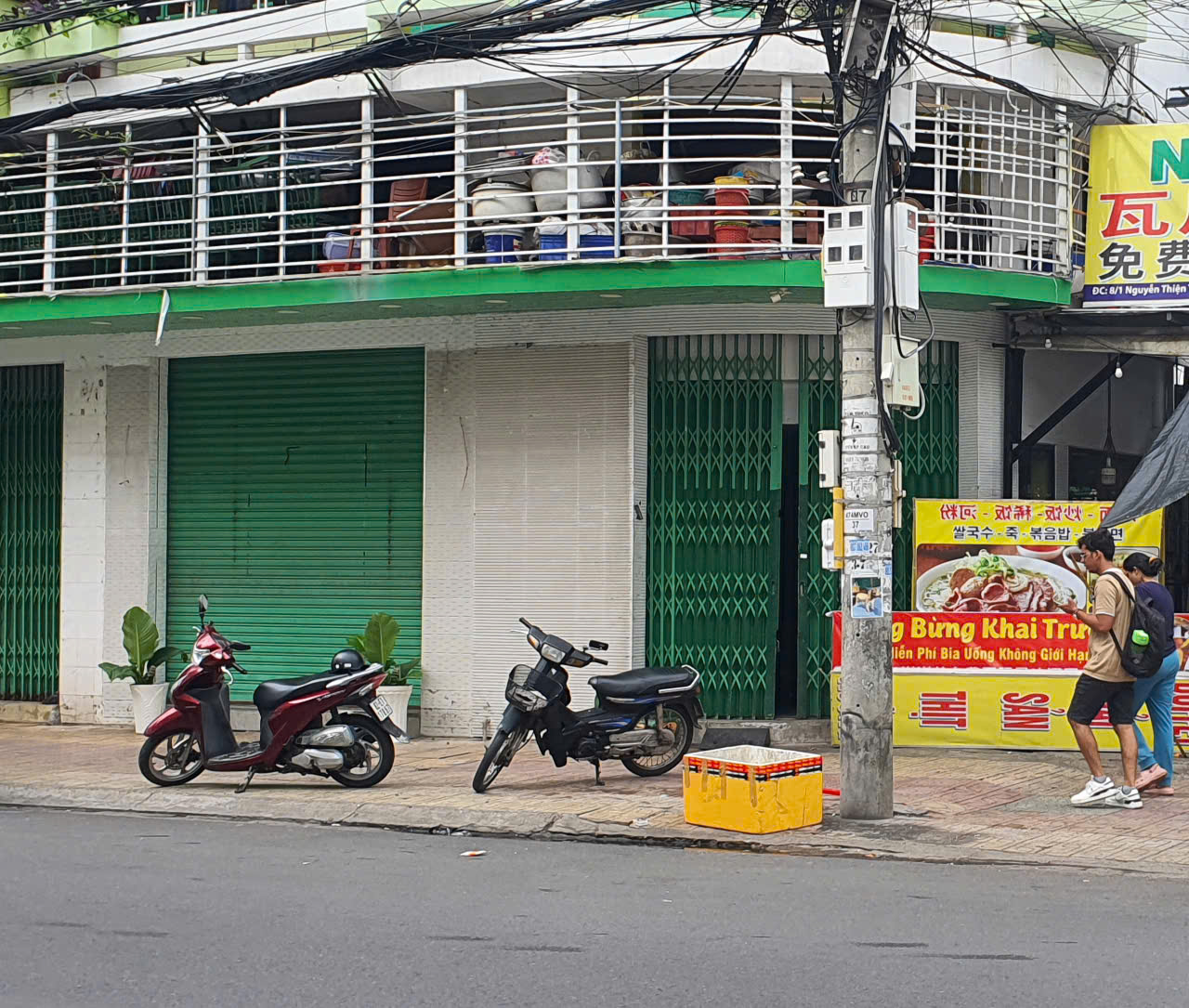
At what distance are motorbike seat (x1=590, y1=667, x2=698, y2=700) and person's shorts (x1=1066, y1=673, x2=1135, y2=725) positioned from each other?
277 cm

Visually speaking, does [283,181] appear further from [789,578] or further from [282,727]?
[789,578]

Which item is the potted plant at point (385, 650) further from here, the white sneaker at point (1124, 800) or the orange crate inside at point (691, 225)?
the white sneaker at point (1124, 800)

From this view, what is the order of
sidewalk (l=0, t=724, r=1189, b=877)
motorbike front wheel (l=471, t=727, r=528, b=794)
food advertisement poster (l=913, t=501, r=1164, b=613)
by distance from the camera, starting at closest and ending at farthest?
sidewalk (l=0, t=724, r=1189, b=877), motorbike front wheel (l=471, t=727, r=528, b=794), food advertisement poster (l=913, t=501, r=1164, b=613)

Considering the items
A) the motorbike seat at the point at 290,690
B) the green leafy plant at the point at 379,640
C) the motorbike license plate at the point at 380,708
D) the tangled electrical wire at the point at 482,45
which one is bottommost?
the motorbike license plate at the point at 380,708

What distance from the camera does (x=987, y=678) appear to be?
1278cm

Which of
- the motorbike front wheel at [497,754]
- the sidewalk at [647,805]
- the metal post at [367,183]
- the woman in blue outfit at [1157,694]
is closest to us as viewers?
the sidewalk at [647,805]

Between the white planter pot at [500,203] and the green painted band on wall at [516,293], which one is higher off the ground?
the white planter pot at [500,203]

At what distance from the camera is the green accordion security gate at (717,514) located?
45.1 ft

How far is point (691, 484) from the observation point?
13898mm

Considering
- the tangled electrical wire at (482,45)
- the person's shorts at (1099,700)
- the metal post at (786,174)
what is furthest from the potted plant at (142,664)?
the person's shorts at (1099,700)

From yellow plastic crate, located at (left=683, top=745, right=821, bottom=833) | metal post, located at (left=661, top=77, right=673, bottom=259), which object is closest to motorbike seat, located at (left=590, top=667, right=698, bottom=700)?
yellow plastic crate, located at (left=683, top=745, right=821, bottom=833)

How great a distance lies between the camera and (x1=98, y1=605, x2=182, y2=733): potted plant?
49.4 feet

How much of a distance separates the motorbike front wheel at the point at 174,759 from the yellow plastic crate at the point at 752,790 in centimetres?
392

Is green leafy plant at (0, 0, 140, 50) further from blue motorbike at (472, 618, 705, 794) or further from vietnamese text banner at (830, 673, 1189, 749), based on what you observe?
vietnamese text banner at (830, 673, 1189, 749)
